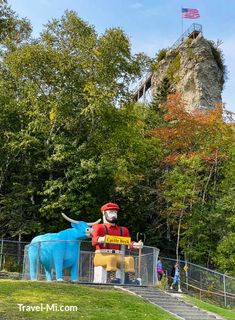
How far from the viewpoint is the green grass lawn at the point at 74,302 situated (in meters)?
13.2

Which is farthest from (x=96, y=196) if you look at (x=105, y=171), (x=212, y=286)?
(x=212, y=286)

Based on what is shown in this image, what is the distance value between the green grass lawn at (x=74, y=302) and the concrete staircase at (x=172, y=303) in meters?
0.74

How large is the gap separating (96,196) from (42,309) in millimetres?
18339

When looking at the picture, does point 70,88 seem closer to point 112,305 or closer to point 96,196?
point 96,196

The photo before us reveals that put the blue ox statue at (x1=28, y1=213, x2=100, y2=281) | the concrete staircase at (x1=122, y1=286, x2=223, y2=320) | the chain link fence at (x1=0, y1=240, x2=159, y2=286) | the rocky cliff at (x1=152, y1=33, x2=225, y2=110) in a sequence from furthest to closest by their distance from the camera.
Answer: the rocky cliff at (x1=152, y1=33, x2=225, y2=110) < the chain link fence at (x1=0, y1=240, x2=159, y2=286) < the blue ox statue at (x1=28, y1=213, x2=100, y2=281) < the concrete staircase at (x1=122, y1=286, x2=223, y2=320)

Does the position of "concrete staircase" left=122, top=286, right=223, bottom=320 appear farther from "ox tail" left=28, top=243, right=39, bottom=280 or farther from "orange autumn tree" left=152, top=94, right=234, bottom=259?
"orange autumn tree" left=152, top=94, right=234, bottom=259

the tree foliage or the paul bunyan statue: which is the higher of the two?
the tree foliage

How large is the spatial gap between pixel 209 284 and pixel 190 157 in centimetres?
1051

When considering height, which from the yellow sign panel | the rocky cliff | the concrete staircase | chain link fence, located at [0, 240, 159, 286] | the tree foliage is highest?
the rocky cliff

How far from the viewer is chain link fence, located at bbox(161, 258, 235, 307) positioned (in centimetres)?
2309

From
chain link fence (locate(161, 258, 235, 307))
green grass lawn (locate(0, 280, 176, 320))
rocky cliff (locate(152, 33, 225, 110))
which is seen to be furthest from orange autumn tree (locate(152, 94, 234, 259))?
green grass lawn (locate(0, 280, 176, 320))

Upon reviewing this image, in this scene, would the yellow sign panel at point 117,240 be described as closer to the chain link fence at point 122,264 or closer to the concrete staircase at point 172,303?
the chain link fence at point 122,264

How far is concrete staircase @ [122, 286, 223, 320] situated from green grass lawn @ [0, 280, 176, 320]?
74cm

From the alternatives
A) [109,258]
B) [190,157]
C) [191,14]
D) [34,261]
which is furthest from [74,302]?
[191,14]
